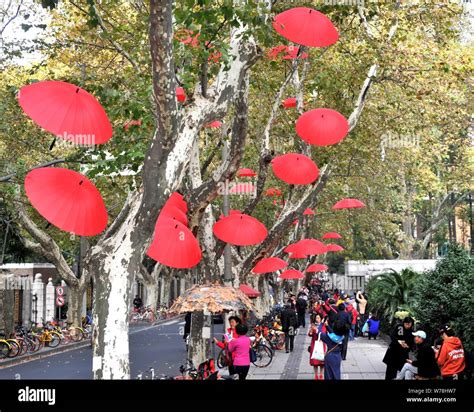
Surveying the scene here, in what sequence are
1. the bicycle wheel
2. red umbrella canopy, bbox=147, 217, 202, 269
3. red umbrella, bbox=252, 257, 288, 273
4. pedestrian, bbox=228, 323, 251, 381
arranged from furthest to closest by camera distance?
red umbrella, bbox=252, 257, 288, 273 < the bicycle wheel < pedestrian, bbox=228, 323, 251, 381 < red umbrella canopy, bbox=147, 217, 202, 269

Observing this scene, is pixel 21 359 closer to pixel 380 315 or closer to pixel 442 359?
pixel 380 315

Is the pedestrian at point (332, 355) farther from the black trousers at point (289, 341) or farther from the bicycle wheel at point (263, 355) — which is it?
the black trousers at point (289, 341)

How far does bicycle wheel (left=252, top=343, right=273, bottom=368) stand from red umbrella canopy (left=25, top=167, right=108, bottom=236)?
1132 cm

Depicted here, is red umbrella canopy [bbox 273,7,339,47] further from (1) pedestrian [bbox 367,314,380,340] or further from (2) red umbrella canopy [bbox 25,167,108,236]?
(1) pedestrian [bbox 367,314,380,340]

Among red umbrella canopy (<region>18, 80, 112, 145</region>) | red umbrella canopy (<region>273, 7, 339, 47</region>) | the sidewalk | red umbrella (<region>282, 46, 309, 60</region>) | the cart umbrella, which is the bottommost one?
the sidewalk

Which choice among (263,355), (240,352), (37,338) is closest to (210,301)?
(240,352)

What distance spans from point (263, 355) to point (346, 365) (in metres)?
2.14

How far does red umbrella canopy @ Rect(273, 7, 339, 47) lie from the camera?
12008 mm

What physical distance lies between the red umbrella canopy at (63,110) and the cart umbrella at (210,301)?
587 centimetres

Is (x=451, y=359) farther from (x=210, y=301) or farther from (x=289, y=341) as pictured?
(x=289, y=341)

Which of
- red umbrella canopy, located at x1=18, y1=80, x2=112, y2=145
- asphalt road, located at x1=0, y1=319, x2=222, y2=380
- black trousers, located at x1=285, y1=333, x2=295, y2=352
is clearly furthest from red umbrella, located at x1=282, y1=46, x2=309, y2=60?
red umbrella canopy, located at x1=18, y1=80, x2=112, y2=145

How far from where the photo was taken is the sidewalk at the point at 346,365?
17.1 metres
